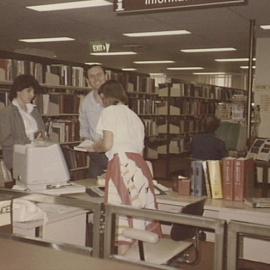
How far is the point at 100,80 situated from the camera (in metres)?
3.83

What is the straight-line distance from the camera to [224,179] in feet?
10.3

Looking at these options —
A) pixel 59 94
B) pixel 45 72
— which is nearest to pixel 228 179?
pixel 45 72

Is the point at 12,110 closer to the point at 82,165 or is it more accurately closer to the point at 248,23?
the point at 82,165

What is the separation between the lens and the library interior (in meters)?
1.56

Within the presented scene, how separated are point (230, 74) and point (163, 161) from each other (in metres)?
8.04

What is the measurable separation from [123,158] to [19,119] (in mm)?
1360

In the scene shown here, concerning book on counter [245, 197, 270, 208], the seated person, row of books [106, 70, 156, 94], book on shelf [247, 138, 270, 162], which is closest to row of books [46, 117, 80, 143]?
row of books [106, 70, 156, 94]

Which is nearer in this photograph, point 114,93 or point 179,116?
point 114,93

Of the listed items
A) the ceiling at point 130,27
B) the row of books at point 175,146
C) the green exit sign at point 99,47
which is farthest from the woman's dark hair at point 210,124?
the row of books at point 175,146

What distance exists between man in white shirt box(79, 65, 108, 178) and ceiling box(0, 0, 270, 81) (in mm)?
962

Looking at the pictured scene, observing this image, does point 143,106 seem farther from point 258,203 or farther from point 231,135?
point 258,203

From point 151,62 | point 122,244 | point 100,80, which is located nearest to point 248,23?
point 100,80

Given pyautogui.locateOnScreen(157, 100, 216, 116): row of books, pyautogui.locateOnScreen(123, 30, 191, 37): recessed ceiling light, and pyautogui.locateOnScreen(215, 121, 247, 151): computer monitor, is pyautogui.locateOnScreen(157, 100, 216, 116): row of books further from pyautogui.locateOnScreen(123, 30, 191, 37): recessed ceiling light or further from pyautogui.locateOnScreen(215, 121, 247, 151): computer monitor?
pyautogui.locateOnScreen(215, 121, 247, 151): computer monitor

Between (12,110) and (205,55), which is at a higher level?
(205,55)
